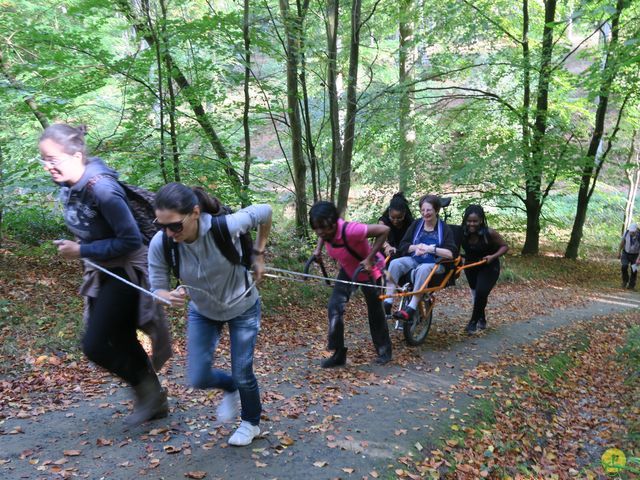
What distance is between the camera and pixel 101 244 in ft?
11.2

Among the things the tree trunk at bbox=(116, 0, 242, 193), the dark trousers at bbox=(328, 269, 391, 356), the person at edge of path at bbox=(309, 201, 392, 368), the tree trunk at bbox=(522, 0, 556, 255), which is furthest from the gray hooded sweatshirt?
the tree trunk at bbox=(522, 0, 556, 255)

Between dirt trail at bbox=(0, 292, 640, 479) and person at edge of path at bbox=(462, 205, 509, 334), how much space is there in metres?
2.75

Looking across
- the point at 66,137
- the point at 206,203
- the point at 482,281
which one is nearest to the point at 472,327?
the point at 482,281

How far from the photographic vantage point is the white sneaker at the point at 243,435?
3.91 metres

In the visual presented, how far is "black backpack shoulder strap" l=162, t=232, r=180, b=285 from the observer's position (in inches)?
131

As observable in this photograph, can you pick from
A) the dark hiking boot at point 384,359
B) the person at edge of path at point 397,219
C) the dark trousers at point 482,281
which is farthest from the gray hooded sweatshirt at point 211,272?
Answer: the dark trousers at point 482,281

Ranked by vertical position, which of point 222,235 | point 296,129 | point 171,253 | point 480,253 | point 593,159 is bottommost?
point 480,253

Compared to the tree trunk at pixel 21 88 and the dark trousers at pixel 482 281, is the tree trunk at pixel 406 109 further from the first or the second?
the tree trunk at pixel 21 88

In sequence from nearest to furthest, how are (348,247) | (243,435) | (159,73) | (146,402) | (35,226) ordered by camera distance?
1. (243,435)
2. (146,402)
3. (348,247)
4. (159,73)
5. (35,226)

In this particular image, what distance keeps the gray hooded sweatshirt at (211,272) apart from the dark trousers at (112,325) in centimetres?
38

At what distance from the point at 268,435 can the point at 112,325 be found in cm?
155

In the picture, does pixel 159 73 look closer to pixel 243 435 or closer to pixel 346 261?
pixel 346 261

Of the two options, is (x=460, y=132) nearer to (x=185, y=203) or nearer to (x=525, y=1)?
(x=525, y=1)

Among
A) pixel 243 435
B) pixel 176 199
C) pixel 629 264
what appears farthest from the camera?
pixel 629 264
